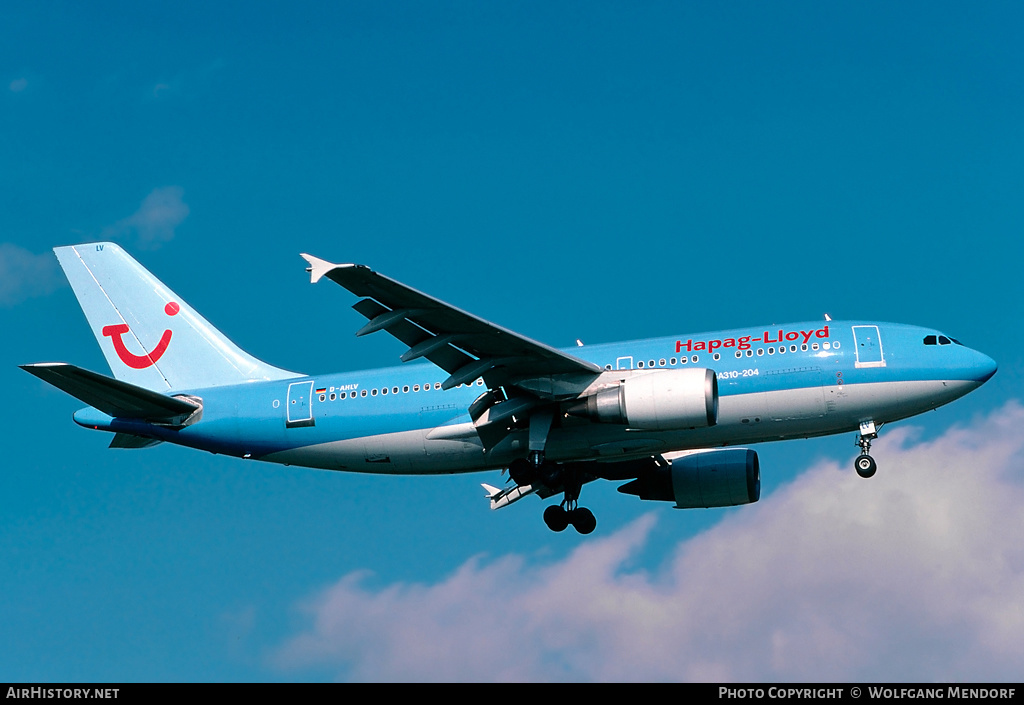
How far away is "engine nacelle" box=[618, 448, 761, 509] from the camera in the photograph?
36.9 metres

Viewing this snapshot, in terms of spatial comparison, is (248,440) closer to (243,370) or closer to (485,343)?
(243,370)

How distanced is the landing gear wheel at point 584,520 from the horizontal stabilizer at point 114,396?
1128 cm

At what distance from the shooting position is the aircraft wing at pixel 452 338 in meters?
28.2

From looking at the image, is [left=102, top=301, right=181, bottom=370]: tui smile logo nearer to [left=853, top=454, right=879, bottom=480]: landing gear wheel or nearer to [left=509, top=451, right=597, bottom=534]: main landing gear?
[left=509, top=451, right=597, bottom=534]: main landing gear

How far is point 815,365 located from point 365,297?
449 inches

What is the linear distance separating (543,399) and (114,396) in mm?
11659

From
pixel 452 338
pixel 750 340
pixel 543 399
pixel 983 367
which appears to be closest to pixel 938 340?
pixel 983 367

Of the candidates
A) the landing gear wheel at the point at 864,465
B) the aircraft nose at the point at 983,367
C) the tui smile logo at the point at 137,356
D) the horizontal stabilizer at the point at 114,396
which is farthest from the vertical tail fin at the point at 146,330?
the aircraft nose at the point at 983,367

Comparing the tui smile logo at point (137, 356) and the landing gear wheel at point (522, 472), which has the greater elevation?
the tui smile logo at point (137, 356)

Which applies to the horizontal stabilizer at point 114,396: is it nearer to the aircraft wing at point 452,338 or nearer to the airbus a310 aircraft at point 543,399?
the airbus a310 aircraft at point 543,399

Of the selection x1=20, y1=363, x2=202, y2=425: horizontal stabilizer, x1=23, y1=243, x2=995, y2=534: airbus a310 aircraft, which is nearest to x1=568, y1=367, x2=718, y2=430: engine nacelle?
x1=23, y1=243, x2=995, y2=534: airbus a310 aircraft

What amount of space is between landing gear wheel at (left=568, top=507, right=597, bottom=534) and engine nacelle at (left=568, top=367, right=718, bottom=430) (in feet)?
19.1

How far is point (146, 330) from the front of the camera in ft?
126
